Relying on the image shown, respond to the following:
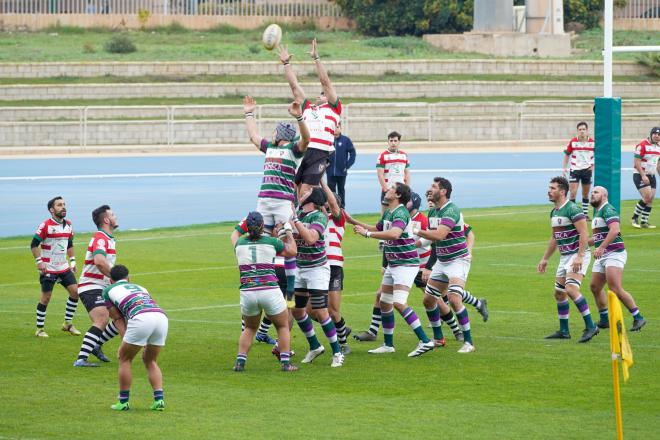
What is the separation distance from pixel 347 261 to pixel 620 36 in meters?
43.3

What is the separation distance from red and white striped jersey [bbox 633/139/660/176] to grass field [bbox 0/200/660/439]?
6523 millimetres

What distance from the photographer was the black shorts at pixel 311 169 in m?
16.4

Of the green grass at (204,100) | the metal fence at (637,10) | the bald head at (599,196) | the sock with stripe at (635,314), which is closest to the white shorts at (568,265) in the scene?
the bald head at (599,196)

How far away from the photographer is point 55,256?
17266mm

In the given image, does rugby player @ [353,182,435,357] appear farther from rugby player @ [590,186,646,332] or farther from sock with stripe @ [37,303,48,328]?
sock with stripe @ [37,303,48,328]

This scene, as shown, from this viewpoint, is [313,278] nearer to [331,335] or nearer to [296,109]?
[331,335]

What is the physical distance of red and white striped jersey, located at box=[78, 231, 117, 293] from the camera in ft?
49.1

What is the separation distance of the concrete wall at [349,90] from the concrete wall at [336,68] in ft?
6.99

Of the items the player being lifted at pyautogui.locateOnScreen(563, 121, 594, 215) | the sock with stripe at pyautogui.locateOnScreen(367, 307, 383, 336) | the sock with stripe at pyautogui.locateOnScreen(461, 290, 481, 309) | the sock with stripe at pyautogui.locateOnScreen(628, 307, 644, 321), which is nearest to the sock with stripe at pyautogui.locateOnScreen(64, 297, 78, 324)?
the sock with stripe at pyautogui.locateOnScreen(367, 307, 383, 336)

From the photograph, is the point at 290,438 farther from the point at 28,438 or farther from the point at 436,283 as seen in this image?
the point at 436,283

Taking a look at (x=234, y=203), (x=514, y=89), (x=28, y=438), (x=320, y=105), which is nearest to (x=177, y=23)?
(x=514, y=89)

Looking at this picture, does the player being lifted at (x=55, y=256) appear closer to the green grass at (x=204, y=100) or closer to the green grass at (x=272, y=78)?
the green grass at (x=204, y=100)

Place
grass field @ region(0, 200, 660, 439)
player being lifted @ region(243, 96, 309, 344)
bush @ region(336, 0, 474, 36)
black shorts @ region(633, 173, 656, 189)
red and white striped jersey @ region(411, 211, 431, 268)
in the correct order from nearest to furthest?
grass field @ region(0, 200, 660, 439) → player being lifted @ region(243, 96, 309, 344) → red and white striped jersey @ region(411, 211, 431, 268) → black shorts @ region(633, 173, 656, 189) → bush @ region(336, 0, 474, 36)

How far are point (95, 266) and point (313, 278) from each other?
104 inches
